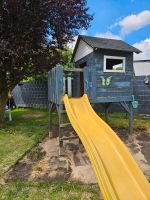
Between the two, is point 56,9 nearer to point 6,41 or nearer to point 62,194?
point 6,41

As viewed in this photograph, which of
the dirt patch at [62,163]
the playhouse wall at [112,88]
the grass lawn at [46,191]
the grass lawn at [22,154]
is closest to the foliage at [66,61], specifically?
the grass lawn at [22,154]

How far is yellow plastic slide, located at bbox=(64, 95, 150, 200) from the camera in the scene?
3770mm

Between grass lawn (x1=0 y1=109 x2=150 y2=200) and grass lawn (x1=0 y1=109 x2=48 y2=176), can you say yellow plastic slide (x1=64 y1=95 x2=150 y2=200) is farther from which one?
grass lawn (x1=0 y1=109 x2=48 y2=176)

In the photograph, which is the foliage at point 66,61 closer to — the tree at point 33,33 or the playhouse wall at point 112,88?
the tree at point 33,33

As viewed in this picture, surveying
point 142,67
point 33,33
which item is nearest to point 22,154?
point 33,33

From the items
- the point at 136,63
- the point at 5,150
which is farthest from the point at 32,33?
the point at 136,63

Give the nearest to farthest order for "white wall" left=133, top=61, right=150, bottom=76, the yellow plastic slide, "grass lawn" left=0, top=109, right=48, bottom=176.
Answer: the yellow plastic slide
"grass lawn" left=0, top=109, right=48, bottom=176
"white wall" left=133, top=61, right=150, bottom=76

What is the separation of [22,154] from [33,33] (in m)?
5.48

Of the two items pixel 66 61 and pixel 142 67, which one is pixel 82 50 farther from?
pixel 142 67

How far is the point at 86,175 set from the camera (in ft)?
18.4

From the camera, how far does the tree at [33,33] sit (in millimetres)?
9539

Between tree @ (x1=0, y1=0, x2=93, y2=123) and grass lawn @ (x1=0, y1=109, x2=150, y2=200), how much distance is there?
6.57 ft

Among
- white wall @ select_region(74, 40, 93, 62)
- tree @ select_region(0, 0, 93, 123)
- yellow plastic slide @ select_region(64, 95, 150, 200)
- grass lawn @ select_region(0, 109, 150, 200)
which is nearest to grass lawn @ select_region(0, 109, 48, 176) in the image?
grass lawn @ select_region(0, 109, 150, 200)

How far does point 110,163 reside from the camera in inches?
179
